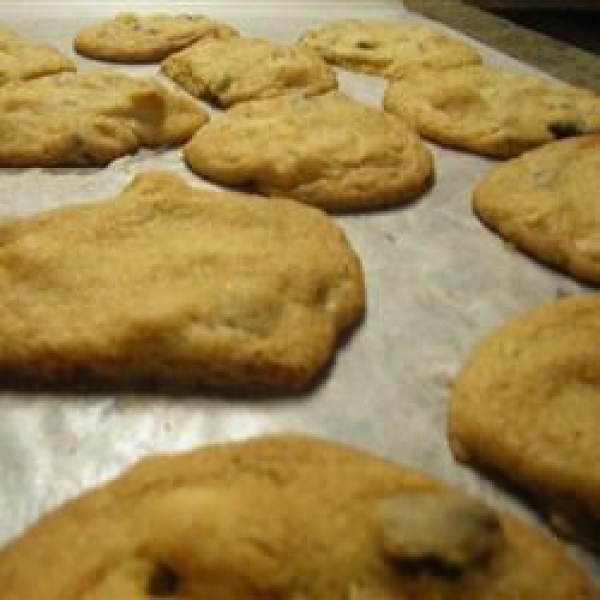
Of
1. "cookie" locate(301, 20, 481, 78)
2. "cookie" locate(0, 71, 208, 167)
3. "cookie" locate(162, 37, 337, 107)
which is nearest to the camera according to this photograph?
"cookie" locate(0, 71, 208, 167)

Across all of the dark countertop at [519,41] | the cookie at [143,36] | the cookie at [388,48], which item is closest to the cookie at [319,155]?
the cookie at [388,48]

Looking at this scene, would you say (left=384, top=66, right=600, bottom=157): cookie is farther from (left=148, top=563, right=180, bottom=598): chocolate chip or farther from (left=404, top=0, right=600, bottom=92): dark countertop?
(left=148, top=563, right=180, bottom=598): chocolate chip

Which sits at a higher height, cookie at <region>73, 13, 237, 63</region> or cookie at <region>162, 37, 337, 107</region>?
cookie at <region>162, 37, 337, 107</region>

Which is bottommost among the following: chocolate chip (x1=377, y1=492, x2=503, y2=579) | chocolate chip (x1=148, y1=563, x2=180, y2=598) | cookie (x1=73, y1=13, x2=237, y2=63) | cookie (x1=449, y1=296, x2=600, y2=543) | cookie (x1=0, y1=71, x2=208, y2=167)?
cookie (x1=73, y1=13, x2=237, y2=63)

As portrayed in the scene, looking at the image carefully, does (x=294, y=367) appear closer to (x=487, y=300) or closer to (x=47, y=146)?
(x=487, y=300)

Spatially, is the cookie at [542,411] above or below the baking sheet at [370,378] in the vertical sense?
above

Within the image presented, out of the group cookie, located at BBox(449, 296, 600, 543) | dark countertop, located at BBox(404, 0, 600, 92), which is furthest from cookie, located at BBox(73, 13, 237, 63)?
cookie, located at BBox(449, 296, 600, 543)

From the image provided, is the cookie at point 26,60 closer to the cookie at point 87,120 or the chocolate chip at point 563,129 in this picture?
the cookie at point 87,120
